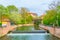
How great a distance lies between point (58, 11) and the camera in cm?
4125

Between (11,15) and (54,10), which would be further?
(11,15)

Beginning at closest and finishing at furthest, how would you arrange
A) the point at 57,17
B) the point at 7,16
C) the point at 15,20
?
the point at 57,17
the point at 7,16
the point at 15,20

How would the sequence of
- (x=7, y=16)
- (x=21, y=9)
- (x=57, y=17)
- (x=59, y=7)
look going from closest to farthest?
(x=57, y=17)
(x=59, y=7)
(x=7, y=16)
(x=21, y=9)

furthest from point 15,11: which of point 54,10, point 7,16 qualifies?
point 54,10

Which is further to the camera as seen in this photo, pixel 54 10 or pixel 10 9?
pixel 10 9

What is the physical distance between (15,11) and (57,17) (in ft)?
111

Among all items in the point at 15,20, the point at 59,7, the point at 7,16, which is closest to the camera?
the point at 59,7

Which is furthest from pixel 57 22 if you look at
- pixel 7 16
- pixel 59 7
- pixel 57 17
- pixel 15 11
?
pixel 15 11

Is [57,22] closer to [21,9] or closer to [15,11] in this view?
[15,11]

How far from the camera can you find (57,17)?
38594 mm

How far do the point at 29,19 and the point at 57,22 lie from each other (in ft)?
169

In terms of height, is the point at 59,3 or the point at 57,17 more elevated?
the point at 59,3

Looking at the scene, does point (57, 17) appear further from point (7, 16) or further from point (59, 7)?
point (7, 16)

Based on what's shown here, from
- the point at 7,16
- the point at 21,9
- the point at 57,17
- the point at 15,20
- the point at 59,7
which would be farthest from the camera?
the point at 21,9
